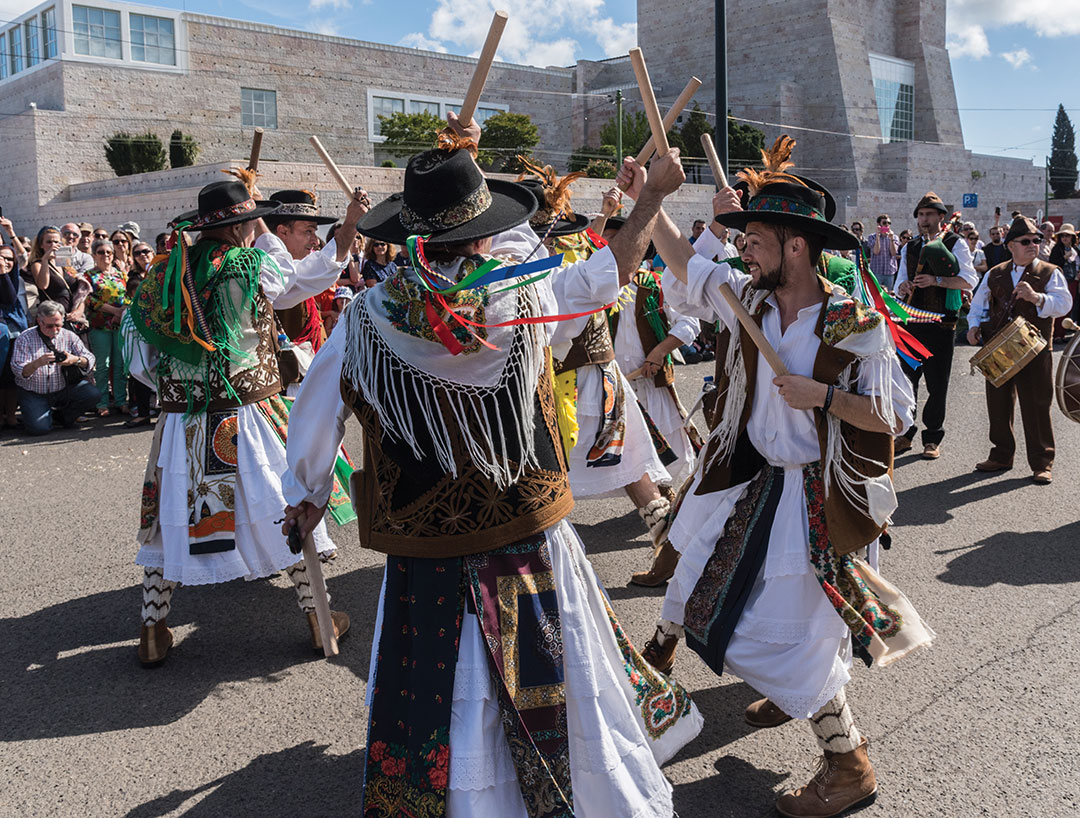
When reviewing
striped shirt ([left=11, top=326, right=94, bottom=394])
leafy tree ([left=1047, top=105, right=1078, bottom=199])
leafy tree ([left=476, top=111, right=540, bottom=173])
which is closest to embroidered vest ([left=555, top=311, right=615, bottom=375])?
striped shirt ([left=11, top=326, right=94, bottom=394])

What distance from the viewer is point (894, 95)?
55.5 meters

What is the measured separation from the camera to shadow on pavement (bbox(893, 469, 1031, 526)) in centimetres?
627

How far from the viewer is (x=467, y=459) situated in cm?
249

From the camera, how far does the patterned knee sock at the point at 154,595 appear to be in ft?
13.8

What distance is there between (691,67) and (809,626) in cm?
5809

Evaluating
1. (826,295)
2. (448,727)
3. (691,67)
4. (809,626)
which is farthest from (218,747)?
(691,67)

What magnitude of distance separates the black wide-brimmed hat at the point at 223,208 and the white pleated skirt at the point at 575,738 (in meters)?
2.45

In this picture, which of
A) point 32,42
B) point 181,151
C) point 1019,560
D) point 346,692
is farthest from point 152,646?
point 32,42

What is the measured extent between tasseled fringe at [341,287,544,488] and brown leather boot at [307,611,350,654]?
2062 mm

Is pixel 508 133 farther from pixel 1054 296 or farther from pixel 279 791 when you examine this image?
pixel 279 791

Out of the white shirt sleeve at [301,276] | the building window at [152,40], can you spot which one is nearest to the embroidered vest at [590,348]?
the white shirt sleeve at [301,276]

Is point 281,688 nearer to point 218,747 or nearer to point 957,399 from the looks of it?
point 218,747

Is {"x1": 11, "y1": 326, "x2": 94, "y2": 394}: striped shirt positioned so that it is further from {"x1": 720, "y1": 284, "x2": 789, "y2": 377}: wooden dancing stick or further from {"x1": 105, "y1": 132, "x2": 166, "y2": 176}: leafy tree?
{"x1": 105, "y1": 132, "x2": 166, "y2": 176}: leafy tree

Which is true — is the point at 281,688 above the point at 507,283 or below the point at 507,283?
below
